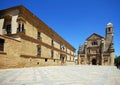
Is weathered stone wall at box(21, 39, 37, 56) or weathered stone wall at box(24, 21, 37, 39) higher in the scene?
weathered stone wall at box(24, 21, 37, 39)

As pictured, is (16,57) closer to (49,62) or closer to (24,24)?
(24,24)

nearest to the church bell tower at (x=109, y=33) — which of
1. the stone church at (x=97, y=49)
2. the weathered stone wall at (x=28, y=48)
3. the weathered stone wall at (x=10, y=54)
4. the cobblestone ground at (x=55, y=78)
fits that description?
the stone church at (x=97, y=49)

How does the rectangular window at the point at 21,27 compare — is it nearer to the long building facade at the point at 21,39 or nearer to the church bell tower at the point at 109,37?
the long building facade at the point at 21,39

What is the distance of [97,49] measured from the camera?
44.9m

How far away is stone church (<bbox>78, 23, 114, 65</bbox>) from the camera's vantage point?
42.2 metres

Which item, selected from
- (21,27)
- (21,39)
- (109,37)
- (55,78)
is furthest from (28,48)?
(109,37)

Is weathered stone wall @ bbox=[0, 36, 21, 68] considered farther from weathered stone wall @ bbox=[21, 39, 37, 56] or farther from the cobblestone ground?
the cobblestone ground

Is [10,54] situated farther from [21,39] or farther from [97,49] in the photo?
[97,49]

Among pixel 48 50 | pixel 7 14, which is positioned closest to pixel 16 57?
pixel 7 14

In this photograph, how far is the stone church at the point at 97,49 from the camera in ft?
138

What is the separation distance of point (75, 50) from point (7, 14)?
38646 millimetres

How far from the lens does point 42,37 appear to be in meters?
22.1

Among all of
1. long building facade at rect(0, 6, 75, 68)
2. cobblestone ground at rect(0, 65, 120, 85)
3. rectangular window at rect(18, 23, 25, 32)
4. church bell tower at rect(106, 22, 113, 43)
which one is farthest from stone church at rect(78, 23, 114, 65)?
cobblestone ground at rect(0, 65, 120, 85)

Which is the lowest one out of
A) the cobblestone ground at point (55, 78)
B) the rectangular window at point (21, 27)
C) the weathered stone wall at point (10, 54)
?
the cobblestone ground at point (55, 78)
